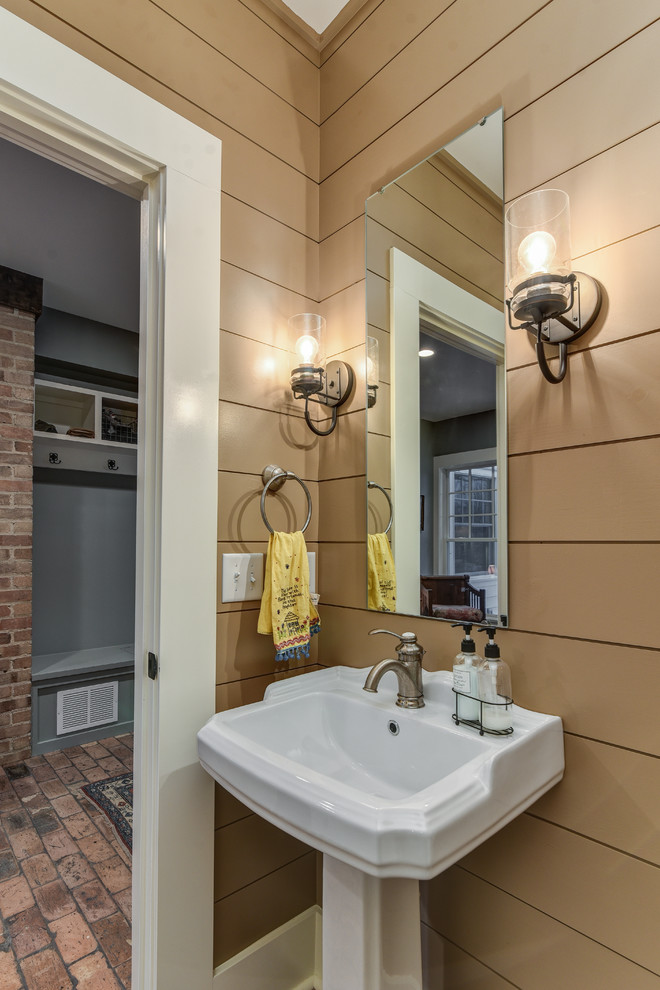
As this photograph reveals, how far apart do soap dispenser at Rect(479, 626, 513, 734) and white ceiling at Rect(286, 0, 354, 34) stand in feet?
5.93

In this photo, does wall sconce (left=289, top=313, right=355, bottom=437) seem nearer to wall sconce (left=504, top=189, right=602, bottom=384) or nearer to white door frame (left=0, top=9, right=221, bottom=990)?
white door frame (left=0, top=9, right=221, bottom=990)

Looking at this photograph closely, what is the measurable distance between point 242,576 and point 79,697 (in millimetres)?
2372

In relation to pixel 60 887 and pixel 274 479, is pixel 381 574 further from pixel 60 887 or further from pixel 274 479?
pixel 60 887

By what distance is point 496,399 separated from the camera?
3.84ft

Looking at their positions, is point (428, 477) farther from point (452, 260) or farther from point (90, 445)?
point (90, 445)

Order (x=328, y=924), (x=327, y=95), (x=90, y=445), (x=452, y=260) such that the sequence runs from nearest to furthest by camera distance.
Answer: (x=328, y=924)
(x=452, y=260)
(x=327, y=95)
(x=90, y=445)

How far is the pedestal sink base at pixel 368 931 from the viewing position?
0.90 meters

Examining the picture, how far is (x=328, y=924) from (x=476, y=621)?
626 mm

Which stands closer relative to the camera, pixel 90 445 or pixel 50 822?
pixel 50 822

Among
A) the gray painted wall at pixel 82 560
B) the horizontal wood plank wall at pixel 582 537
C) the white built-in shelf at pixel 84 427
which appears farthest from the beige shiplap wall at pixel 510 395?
the gray painted wall at pixel 82 560

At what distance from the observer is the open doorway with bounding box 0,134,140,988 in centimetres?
183

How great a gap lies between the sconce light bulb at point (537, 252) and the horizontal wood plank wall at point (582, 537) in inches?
3.2

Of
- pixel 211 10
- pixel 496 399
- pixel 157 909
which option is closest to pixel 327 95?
pixel 211 10

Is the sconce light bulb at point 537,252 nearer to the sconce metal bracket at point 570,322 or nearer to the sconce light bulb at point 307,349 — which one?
the sconce metal bracket at point 570,322
